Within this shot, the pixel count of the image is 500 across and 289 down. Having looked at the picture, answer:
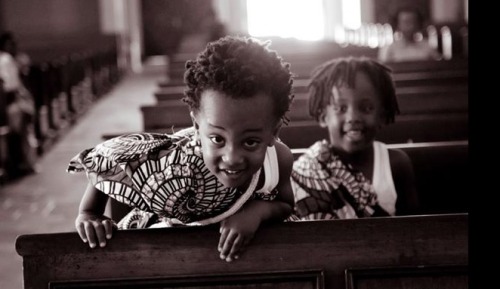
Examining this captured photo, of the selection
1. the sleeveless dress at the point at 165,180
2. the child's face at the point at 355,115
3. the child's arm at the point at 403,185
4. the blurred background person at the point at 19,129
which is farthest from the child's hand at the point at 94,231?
the blurred background person at the point at 19,129

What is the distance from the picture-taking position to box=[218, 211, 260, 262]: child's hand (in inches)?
60.0

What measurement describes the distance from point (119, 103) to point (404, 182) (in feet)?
30.7

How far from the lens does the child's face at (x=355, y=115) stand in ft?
8.23

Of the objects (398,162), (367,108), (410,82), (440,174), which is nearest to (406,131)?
(440,174)

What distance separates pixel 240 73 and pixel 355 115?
104 cm

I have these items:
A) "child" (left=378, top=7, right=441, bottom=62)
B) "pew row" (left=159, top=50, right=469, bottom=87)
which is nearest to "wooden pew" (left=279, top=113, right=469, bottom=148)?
"pew row" (left=159, top=50, right=469, bottom=87)

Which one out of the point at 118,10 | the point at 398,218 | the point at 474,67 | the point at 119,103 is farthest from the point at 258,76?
the point at 118,10

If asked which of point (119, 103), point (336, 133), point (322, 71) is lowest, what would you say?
point (119, 103)

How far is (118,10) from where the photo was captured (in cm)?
1767

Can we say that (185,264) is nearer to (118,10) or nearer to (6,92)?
(6,92)

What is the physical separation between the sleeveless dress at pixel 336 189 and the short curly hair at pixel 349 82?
0.16m

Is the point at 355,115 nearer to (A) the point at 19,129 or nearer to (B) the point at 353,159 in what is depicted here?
(B) the point at 353,159

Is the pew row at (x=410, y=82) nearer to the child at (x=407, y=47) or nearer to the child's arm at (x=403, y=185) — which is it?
the child at (x=407, y=47)

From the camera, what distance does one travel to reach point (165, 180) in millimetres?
1654
